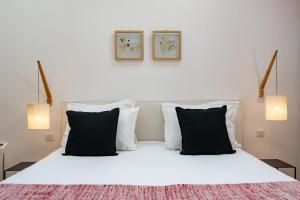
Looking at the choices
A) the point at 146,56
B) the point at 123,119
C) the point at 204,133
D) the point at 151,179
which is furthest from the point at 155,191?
the point at 146,56

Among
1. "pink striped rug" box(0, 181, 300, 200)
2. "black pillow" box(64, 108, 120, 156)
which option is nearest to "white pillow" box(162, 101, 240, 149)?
"black pillow" box(64, 108, 120, 156)

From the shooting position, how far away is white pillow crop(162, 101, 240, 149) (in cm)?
264

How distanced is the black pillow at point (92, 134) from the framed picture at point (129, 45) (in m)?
0.79

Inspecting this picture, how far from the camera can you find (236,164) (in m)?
2.16

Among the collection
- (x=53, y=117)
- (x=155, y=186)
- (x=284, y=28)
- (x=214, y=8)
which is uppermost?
(x=214, y=8)

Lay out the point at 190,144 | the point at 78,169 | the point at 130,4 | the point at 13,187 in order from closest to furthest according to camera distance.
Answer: the point at 13,187 < the point at 78,169 < the point at 190,144 < the point at 130,4

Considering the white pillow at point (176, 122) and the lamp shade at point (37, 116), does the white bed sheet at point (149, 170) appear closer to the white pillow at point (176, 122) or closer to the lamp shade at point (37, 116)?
the white pillow at point (176, 122)

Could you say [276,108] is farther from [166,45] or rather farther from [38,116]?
[38,116]

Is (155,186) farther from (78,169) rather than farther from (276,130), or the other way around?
(276,130)

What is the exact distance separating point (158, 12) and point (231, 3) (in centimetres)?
77

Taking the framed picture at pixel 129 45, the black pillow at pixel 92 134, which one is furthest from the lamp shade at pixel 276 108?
the black pillow at pixel 92 134

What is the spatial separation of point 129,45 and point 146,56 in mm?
209

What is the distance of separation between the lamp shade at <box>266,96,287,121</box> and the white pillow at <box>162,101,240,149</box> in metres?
0.30

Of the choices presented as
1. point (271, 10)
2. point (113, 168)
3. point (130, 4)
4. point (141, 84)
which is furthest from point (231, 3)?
point (113, 168)
